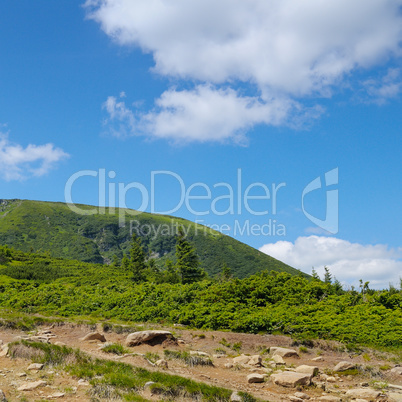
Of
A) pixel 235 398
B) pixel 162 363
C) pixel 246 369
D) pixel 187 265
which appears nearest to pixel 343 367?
pixel 246 369

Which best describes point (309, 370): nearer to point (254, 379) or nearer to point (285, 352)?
point (254, 379)

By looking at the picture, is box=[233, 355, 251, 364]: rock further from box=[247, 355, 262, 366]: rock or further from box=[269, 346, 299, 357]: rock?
box=[269, 346, 299, 357]: rock

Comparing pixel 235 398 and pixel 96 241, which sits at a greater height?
pixel 96 241

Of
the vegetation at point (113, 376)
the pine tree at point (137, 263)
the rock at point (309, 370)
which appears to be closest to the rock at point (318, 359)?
the rock at point (309, 370)

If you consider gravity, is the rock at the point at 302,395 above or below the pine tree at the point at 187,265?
below

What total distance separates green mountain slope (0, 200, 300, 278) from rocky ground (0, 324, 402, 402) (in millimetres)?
117593

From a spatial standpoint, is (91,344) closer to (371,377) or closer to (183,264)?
(371,377)

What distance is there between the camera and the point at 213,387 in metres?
9.79

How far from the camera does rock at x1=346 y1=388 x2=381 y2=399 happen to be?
33.2ft

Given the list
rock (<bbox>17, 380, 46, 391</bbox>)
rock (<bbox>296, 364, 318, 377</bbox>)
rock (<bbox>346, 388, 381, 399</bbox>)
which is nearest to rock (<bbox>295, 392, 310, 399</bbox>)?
rock (<bbox>346, 388, 381, 399</bbox>)

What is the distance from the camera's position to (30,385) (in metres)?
9.52

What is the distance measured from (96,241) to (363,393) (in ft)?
604

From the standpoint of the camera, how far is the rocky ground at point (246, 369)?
9.95 meters

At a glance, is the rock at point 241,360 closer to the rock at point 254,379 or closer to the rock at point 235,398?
the rock at point 254,379
